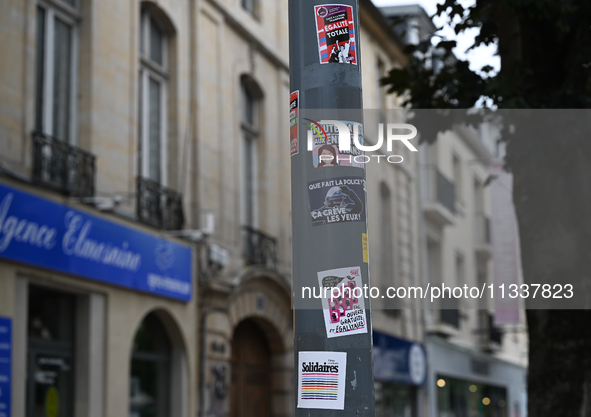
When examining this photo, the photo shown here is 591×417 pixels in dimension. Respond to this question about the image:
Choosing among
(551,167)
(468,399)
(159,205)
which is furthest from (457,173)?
(551,167)

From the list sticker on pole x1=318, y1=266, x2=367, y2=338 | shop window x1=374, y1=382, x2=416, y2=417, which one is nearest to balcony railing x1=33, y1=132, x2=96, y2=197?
sticker on pole x1=318, y1=266, x2=367, y2=338

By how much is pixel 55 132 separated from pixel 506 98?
649 cm

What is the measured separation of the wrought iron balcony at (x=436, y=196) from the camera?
26469 millimetres

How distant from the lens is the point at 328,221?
349 cm

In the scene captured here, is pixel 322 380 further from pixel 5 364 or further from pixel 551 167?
pixel 5 364

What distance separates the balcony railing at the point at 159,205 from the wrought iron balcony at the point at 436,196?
44.6 feet

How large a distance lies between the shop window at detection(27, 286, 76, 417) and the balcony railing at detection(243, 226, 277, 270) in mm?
5070

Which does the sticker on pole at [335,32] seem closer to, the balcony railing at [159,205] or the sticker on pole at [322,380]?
the sticker on pole at [322,380]

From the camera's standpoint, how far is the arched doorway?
16205 mm

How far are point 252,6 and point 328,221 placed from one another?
15.1m

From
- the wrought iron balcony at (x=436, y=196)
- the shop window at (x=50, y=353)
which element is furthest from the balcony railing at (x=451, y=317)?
the shop window at (x=50, y=353)

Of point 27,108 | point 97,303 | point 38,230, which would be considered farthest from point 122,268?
point 27,108

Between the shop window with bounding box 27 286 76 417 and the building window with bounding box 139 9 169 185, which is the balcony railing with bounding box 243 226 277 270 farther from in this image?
the shop window with bounding box 27 286 76 417

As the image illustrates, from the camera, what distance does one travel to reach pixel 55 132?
1166 cm
